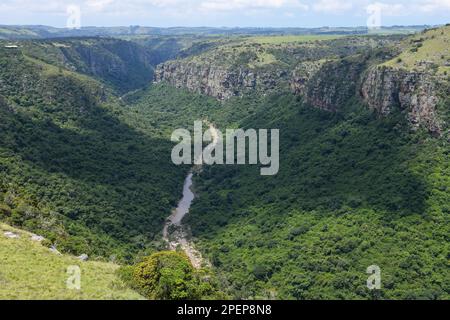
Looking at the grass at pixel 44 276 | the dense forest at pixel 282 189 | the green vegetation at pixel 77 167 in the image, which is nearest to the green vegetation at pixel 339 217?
the dense forest at pixel 282 189

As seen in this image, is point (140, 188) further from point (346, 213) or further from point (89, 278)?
point (89, 278)

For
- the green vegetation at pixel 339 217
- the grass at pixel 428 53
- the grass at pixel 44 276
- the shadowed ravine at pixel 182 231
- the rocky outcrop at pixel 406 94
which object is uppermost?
the grass at pixel 428 53

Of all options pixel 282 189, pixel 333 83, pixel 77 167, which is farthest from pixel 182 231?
pixel 333 83

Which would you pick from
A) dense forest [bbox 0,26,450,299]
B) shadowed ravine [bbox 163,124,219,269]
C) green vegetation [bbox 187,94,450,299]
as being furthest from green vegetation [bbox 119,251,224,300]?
shadowed ravine [bbox 163,124,219,269]

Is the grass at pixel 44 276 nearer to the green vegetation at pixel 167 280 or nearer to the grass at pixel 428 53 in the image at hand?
the green vegetation at pixel 167 280

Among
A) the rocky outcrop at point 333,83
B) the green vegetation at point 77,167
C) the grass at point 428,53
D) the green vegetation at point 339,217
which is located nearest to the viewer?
the green vegetation at point 339,217

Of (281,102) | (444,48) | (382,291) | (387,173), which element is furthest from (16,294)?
(281,102)

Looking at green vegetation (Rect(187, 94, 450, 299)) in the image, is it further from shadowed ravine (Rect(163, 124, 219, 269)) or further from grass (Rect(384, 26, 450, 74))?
grass (Rect(384, 26, 450, 74))
